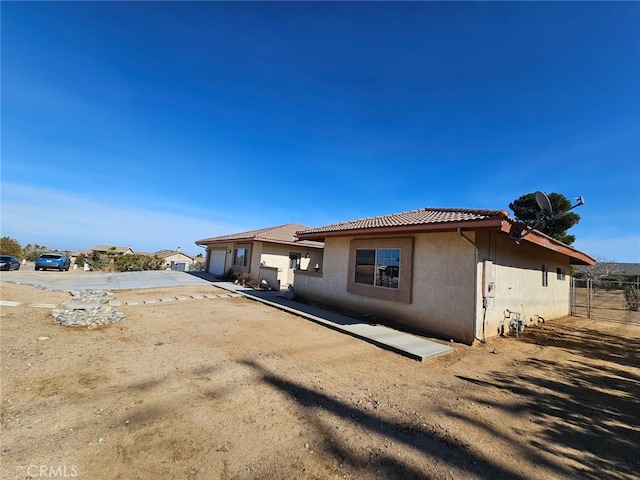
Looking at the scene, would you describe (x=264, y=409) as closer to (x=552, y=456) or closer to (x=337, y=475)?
(x=337, y=475)

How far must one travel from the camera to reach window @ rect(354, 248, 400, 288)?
8.84 metres

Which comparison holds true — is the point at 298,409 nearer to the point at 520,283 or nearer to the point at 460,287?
the point at 460,287

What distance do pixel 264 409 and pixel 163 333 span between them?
447cm

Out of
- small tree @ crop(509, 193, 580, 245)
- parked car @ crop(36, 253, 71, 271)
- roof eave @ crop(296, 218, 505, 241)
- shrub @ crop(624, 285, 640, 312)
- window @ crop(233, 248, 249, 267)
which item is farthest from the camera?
small tree @ crop(509, 193, 580, 245)

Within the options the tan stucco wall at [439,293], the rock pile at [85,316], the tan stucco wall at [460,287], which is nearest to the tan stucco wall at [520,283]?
the tan stucco wall at [460,287]

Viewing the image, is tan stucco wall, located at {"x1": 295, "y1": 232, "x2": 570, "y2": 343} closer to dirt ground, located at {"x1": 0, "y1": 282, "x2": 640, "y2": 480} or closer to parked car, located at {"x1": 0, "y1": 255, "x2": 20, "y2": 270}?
dirt ground, located at {"x1": 0, "y1": 282, "x2": 640, "y2": 480}

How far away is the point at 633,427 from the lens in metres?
3.53

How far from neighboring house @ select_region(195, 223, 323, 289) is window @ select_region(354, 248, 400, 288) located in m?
6.48

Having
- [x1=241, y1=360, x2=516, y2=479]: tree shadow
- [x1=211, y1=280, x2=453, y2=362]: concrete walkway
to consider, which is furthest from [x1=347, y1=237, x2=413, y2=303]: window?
[x1=241, y1=360, x2=516, y2=479]: tree shadow

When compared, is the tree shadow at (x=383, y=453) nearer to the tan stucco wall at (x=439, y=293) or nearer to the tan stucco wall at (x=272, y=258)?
the tan stucco wall at (x=439, y=293)

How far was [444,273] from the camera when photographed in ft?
24.9

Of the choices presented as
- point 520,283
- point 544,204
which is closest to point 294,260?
point 520,283

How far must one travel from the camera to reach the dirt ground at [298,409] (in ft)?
8.52

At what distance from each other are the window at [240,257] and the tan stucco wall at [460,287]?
10.2m
